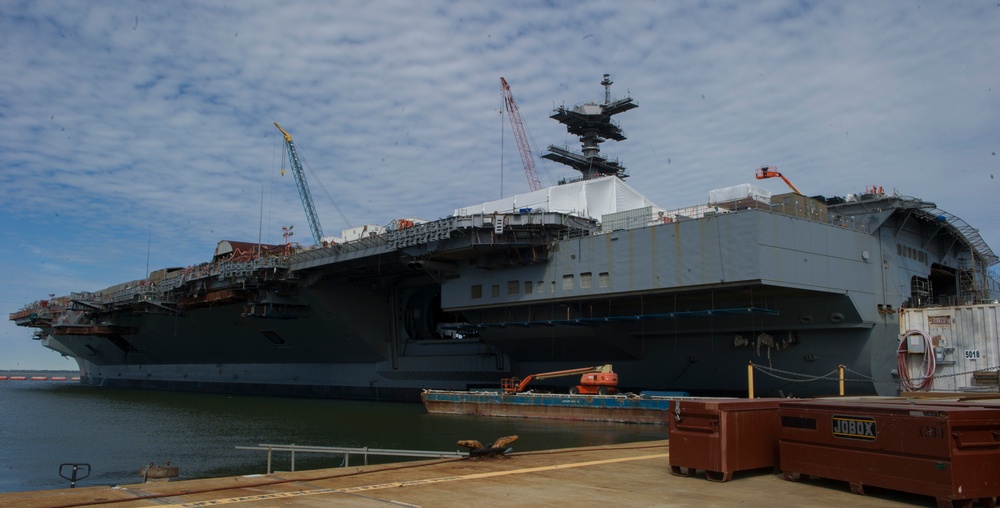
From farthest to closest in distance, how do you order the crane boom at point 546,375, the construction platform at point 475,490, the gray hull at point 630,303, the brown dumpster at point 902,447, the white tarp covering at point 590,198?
the white tarp covering at point 590,198
the crane boom at point 546,375
the gray hull at point 630,303
the construction platform at point 475,490
the brown dumpster at point 902,447

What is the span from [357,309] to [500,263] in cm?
1435

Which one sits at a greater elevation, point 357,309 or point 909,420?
point 357,309

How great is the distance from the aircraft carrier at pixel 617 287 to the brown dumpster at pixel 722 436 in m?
13.9

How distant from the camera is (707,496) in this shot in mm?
8266

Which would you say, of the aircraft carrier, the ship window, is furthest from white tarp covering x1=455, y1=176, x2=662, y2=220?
the ship window

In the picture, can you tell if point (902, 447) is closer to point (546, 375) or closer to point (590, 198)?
point (546, 375)

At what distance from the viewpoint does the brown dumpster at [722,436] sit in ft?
30.1

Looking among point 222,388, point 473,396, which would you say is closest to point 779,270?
point 473,396

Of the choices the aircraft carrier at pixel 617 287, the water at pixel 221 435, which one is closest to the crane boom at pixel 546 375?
the aircraft carrier at pixel 617 287

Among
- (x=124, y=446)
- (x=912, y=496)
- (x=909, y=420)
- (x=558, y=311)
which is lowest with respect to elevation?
(x=124, y=446)

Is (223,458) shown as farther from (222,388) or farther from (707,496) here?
(222,388)

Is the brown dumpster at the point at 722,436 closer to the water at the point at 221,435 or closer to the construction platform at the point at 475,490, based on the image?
the construction platform at the point at 475,490

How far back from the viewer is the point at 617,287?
2650 centimetres

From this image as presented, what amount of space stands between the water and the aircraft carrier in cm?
457
